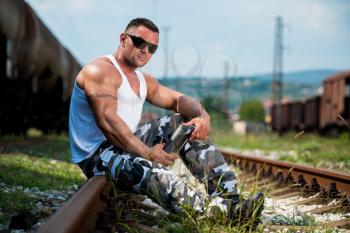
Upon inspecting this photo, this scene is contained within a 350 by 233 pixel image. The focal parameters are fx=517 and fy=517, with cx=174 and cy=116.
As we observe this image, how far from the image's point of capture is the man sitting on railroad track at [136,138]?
2.89 m

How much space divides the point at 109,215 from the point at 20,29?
8152mm

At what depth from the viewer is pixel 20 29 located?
10.2m

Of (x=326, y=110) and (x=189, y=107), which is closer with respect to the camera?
(x=189, y=107)

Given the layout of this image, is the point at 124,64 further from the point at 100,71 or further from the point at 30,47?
the point at 30,47

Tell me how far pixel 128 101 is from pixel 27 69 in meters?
8.75

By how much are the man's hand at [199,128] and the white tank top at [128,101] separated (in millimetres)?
339

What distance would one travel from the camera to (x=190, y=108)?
3.52 metres

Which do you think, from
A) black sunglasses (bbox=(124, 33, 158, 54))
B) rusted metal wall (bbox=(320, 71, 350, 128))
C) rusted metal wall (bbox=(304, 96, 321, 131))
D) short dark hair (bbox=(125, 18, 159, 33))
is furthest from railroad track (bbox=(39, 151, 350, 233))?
rusted metal wall (bbox=(304, 96, 321, 131))

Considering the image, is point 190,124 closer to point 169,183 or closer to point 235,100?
point 169,183

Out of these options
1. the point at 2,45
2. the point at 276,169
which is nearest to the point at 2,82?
the point at 2,45

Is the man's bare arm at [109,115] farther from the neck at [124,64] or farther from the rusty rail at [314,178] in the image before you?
the rusty rail at [314,178]

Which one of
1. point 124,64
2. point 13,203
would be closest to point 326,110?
point 124,64

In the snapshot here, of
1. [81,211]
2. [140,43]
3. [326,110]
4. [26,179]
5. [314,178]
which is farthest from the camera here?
[326,110]

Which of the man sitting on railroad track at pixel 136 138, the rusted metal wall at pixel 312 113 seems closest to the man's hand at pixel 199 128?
the man sitting on railroad track at pixel 136 138
